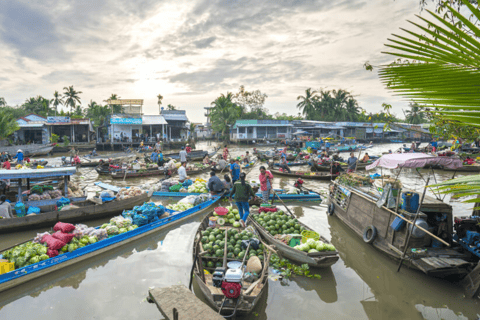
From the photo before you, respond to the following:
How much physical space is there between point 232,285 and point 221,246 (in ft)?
5.97

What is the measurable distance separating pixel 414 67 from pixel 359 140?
185 ft

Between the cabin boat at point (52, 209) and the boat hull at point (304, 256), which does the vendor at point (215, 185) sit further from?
the boat hull at point (304, 256)

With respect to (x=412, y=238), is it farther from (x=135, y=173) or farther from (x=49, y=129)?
(x=49, y=129)

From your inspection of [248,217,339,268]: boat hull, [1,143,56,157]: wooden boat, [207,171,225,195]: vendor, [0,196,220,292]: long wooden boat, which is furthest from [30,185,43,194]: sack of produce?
[1,143,56,157]: wooden boat

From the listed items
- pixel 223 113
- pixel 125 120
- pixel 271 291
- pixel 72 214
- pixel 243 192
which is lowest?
pixel 271 291

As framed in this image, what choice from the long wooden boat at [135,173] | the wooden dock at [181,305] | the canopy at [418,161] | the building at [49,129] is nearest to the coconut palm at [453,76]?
the wooden dock at [181,305]

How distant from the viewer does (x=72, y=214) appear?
367 inches

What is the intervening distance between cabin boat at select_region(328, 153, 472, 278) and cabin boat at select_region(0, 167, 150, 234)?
7902mm

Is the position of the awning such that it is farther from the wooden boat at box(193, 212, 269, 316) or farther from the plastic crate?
the wooden boat at box(193, 212, 269, 316)

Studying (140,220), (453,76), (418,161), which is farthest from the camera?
(140,220)

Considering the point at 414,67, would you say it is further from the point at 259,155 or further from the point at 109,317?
the point at 259,155

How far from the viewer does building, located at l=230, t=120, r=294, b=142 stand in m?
47.9

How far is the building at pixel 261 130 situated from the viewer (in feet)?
157

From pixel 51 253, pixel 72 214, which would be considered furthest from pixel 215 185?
pixel 51 253
